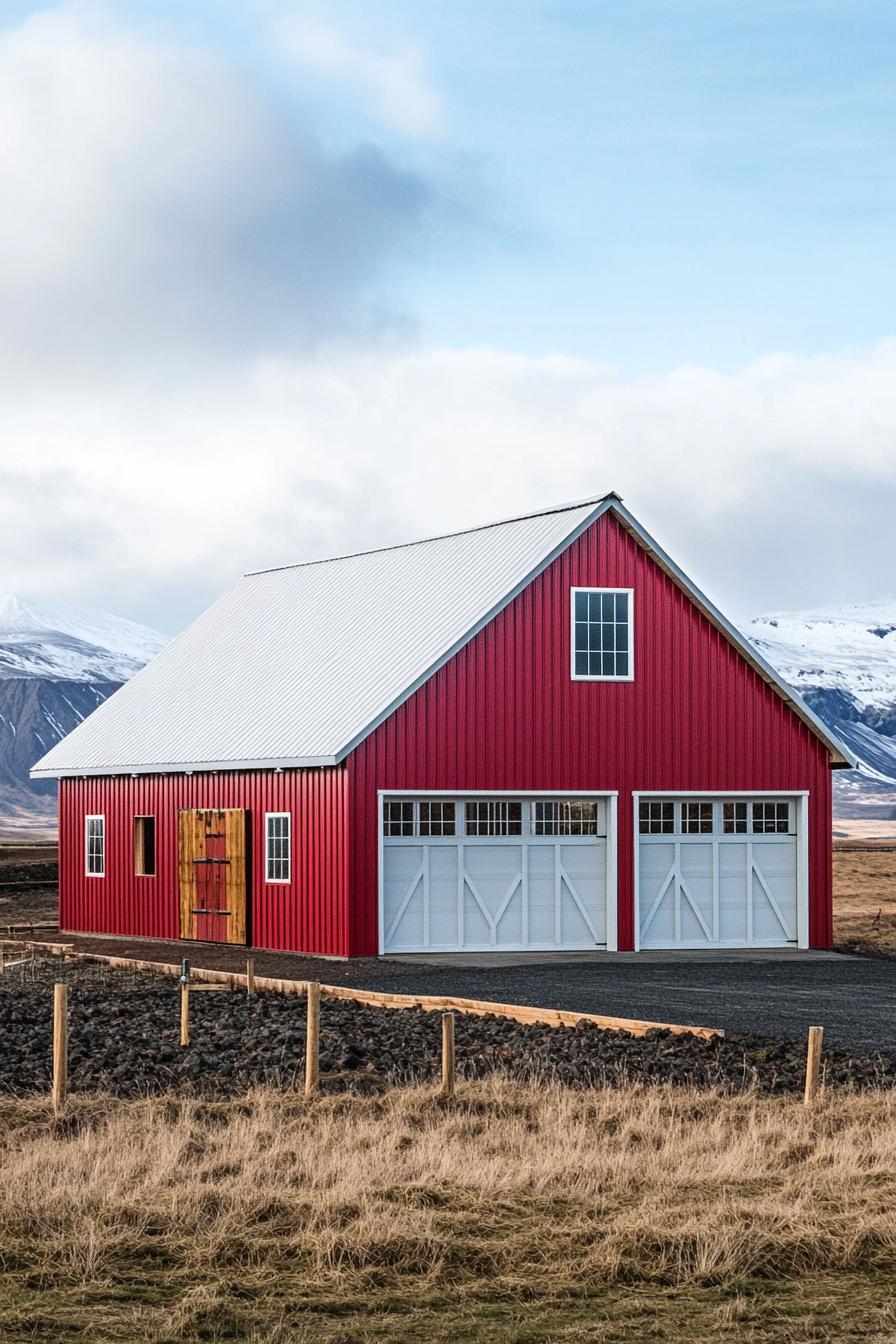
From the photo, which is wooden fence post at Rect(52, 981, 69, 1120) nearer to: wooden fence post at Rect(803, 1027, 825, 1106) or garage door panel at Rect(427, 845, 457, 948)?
wooden fence post at Rect(803, 1027, 825, 1106)

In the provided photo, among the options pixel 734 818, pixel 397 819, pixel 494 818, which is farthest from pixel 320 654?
pixel 734 818

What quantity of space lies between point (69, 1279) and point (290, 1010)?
1171cm

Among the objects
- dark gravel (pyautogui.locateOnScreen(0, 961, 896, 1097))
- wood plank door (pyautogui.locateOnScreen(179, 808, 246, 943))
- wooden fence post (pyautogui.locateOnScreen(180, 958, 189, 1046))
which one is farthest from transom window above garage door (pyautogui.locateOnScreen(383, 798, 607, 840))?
wooden fence post (pyautogui.locateOnScreen(180, 958, 189, 1046))

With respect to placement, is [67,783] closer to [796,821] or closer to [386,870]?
[386,870]

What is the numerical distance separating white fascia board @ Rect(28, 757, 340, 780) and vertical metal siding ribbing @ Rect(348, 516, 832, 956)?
3.14ft

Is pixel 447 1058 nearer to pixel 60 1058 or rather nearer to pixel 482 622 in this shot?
pixel 60 1058

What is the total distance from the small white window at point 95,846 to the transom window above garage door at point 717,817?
425 inches

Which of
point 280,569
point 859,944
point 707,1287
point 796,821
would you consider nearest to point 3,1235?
point 707,1287

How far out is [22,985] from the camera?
2680cm

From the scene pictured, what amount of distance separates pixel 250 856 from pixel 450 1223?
20.9 meters

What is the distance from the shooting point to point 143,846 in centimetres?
3631

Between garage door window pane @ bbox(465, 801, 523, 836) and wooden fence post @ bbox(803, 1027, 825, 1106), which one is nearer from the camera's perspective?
wooden fence post @ bbox(803, 1027, 825, 1106)

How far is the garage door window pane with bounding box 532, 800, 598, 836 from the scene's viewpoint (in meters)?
32.1

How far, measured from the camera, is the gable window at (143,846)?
36188 mm
